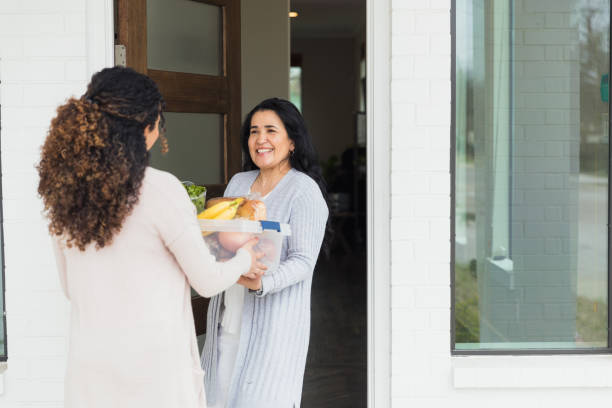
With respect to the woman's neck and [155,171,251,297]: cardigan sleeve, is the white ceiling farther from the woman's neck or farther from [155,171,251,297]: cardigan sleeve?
[155,171,251,297]: cardigan sleeve

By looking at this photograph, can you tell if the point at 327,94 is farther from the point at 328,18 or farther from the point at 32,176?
the point at 32,176

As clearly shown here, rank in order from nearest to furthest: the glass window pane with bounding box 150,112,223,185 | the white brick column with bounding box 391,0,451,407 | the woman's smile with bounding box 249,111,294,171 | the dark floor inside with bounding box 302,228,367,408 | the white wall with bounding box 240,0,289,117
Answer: the woman's smile with bounding box 249,111,294,171
the white brick column with bounding box 391,0,451,407
the glass window pane with bounding box 150,112,223,185
the dark floor inside with bounding box 302,228,367,408
the white wall with bounding box 240,0,289,117

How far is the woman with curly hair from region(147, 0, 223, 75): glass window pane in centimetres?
140

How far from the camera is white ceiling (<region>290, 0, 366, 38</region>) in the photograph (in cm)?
860

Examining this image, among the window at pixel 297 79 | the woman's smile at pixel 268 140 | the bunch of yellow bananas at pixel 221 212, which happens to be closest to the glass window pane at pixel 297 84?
the window at pixel 297 79

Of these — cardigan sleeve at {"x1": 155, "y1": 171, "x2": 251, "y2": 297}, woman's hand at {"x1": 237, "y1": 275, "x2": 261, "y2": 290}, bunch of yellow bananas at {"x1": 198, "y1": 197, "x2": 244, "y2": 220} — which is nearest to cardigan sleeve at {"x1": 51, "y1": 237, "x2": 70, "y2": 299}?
cardigan sleeve at {"x1": 155, "y1": 171, "x2": 251, "y2": 297}

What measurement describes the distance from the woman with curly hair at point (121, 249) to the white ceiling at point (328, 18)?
20.8ft

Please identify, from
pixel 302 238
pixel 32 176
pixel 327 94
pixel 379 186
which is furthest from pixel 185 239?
pixel 327 94

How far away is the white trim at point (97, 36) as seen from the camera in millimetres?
2566

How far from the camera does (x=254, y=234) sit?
191cm

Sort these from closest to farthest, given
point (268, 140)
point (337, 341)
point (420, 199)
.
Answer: point (268, 140) < point (420, 199) < point (337, 341)

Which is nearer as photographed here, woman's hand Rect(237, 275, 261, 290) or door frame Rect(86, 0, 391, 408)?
woman's hand Rect(237, 275, 261, 290)

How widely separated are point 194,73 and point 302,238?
4.16 feet

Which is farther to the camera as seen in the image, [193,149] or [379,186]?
[193,149]
